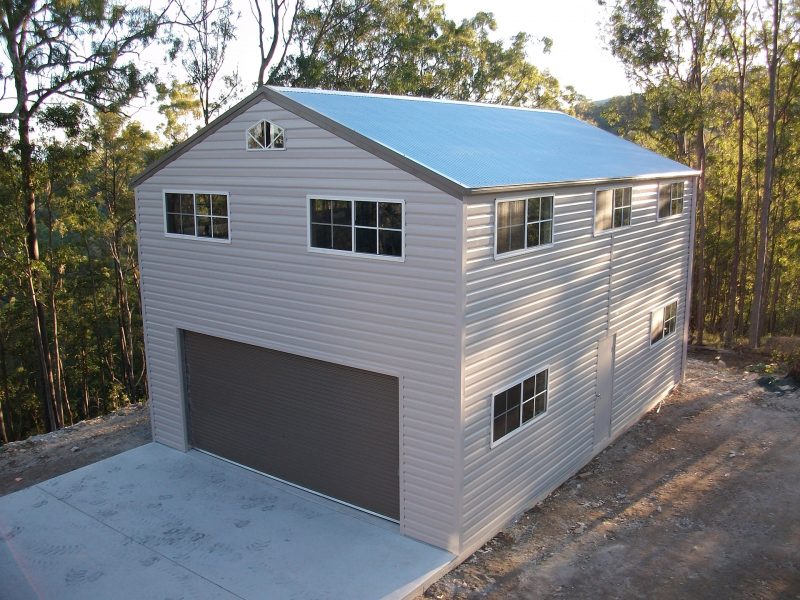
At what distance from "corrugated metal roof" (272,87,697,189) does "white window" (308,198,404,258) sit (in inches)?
30.5

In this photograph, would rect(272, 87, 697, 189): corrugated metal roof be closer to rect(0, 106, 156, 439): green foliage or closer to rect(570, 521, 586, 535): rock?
rect(570, 521, 586, 535): rock

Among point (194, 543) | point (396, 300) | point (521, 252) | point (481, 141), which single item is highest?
point (481, 141)

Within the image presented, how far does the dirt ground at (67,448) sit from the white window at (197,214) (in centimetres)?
422

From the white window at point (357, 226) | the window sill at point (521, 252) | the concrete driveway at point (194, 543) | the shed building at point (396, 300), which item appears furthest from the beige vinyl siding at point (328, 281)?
the concrete driveway at point (194, 543)

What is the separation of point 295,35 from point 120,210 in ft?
30.8

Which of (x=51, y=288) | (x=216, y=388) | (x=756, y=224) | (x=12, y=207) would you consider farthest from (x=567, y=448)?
(x=756, y=224)

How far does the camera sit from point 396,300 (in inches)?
324

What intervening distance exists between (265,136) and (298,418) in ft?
13.4

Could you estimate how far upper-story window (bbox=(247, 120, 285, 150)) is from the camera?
29.9 feet

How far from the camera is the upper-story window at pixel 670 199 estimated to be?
12.9 m

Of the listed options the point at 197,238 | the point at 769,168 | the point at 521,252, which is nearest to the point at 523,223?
the point at 521,252

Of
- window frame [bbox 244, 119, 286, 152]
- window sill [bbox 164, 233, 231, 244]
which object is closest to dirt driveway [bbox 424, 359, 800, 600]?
window sill [bbox 164, 233, 231, 244]

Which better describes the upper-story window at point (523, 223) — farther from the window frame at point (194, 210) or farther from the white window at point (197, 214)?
the white window at point (197, 214)

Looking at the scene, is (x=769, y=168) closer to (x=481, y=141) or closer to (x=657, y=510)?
(x=481, y=141)
